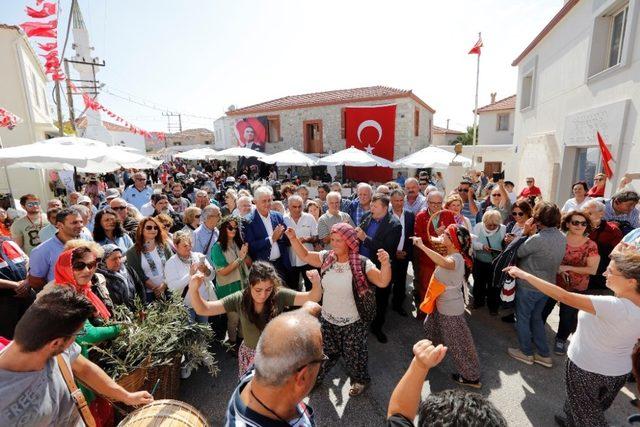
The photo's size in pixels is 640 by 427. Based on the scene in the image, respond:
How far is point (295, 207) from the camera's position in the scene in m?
4.91

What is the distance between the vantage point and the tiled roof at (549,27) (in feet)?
26.6

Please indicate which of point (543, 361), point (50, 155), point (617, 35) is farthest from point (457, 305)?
point (617, 35)

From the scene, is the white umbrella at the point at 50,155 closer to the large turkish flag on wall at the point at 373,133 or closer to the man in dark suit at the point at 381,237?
the man in dark suit at the point at 381,237

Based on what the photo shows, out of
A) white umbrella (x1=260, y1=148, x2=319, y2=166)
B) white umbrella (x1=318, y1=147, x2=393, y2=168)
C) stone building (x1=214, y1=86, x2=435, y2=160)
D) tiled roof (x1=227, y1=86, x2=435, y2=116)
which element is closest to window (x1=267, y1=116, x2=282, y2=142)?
stone building (x1=214, y1=86, x2=435, y2=160)

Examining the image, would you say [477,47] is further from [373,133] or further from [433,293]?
[433,293]

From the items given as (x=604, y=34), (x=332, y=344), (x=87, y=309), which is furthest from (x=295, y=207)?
(x=604, y=34)

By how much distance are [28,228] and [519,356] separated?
698cm

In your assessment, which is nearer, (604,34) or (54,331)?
(54,331)

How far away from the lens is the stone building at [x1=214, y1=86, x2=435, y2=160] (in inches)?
656

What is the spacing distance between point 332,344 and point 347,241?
44.8 inches

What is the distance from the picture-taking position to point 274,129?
69.2ft

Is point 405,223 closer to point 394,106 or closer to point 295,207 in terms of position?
point 295,207

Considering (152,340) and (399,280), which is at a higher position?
(152,340)

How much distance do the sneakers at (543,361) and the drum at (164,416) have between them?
3.72 metres
